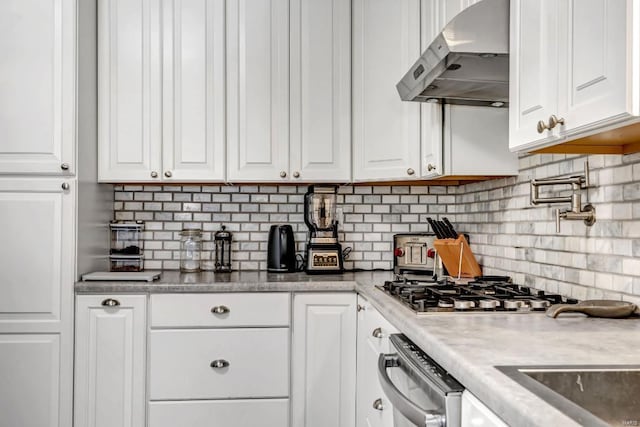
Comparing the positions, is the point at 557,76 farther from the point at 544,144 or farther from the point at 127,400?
the point at 127,400

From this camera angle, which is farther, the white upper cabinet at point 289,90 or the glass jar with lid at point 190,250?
the glass jar with lid at point 190,250

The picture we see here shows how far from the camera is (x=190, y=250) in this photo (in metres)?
3.09

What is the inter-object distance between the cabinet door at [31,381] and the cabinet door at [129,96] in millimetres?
864

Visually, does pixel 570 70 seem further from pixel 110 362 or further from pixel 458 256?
pixel 110 362

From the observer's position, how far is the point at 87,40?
2.78m

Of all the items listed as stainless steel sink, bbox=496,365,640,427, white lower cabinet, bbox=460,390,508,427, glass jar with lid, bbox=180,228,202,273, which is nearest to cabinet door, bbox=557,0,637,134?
stainless steel sink, bbox=496,365,640,427

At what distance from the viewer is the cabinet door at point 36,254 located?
8.58 feet

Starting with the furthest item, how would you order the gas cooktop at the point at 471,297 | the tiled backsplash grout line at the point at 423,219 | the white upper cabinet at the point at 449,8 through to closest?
the white upper cabinet at the point at 449,8
the tiled backsplash grout line at the point at 423,219
the gas cooktop at the point at 471,297

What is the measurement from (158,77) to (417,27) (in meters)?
1.29

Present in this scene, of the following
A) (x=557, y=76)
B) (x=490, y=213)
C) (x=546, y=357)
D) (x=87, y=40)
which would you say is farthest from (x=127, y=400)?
(x=557, y=76)

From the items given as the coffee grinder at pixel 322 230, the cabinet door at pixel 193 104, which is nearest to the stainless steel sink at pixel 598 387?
the coffee grinder at pixel 322 230

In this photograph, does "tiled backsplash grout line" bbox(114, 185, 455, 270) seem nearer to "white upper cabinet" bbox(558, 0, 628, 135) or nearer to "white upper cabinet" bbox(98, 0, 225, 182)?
"white upper cabinet" bbox(98, 0, 225, 182)

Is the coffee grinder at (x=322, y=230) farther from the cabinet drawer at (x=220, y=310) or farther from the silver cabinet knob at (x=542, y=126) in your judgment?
the silver cabinet knob at (x=542, y=126)

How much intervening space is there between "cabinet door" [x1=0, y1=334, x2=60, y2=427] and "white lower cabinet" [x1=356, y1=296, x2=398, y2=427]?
1323 mm
